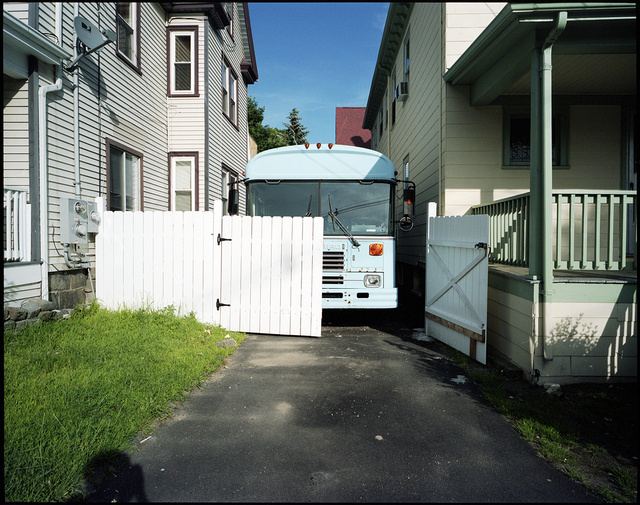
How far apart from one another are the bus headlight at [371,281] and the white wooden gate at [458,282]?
0.89 metres

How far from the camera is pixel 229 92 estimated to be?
14.5m

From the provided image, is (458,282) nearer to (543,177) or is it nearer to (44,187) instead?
(543,177)

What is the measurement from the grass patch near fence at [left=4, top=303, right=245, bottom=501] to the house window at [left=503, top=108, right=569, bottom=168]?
5688mm

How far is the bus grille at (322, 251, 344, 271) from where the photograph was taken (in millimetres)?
6945

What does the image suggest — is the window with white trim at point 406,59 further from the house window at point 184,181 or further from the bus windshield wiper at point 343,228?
the bus windshield wiper at point 343,228

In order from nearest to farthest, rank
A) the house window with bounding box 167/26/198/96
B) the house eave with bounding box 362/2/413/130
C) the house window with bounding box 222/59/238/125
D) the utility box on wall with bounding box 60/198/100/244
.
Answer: the utility box on wall with bounding box 60/198/100/244 → the house eave with bounding box 362/2/413/130 → the house window with bounding box 167/26/198/96 → the house window with bounding box 222/59/238/125

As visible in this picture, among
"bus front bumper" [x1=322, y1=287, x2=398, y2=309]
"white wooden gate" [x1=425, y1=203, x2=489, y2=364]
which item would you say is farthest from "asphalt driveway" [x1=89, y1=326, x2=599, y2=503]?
"bus front bumper" [x1=322, y1=287, x2=398, y2=309]

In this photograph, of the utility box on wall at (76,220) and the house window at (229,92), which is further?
the house window at (229,92)

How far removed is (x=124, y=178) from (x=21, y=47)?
3.46m

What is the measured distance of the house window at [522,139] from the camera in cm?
770

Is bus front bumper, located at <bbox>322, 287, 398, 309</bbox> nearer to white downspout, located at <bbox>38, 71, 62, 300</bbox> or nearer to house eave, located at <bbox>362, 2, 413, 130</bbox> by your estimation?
white downspout, located at <bbox>38, 71, 62, 300</bbox>

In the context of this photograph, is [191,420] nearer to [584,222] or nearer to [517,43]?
[584,222]

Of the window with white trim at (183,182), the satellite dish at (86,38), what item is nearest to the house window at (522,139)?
the satellite dish at (86,38)

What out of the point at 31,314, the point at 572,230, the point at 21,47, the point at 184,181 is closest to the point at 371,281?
the point at 572,230
